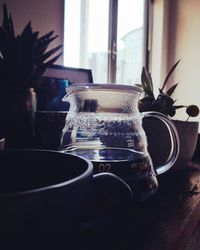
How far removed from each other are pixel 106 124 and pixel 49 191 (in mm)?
323

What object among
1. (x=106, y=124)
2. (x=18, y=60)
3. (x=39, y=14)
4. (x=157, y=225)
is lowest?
(x=157, y=225)

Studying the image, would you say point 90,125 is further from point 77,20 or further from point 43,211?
point 77,20

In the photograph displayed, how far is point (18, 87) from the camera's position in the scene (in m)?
0.50

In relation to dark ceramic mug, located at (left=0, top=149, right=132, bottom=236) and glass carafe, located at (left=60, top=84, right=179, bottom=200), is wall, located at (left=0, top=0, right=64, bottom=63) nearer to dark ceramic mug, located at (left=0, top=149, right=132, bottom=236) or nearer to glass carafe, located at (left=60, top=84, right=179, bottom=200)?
glass carafe, located at (left=60, top=84, right=179, bottom=200)

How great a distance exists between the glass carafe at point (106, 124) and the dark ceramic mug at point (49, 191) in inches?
5.9

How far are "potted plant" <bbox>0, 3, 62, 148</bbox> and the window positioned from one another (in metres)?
0.91

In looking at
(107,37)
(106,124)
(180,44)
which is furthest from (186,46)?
(106,124)

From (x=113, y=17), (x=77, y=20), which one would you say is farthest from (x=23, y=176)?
(x=113, y=17)

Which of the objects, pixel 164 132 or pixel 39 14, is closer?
pixel 164 132

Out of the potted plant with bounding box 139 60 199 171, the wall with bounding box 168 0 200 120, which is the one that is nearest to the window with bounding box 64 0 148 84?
the wall with bounding box 168 0 200 120

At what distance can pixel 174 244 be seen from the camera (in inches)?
11.8

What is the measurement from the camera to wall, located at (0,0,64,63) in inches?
38.8

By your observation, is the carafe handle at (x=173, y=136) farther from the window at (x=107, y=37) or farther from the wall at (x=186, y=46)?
the wall at (x=186, y=46)

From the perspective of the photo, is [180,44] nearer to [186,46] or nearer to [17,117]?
[186,46]
